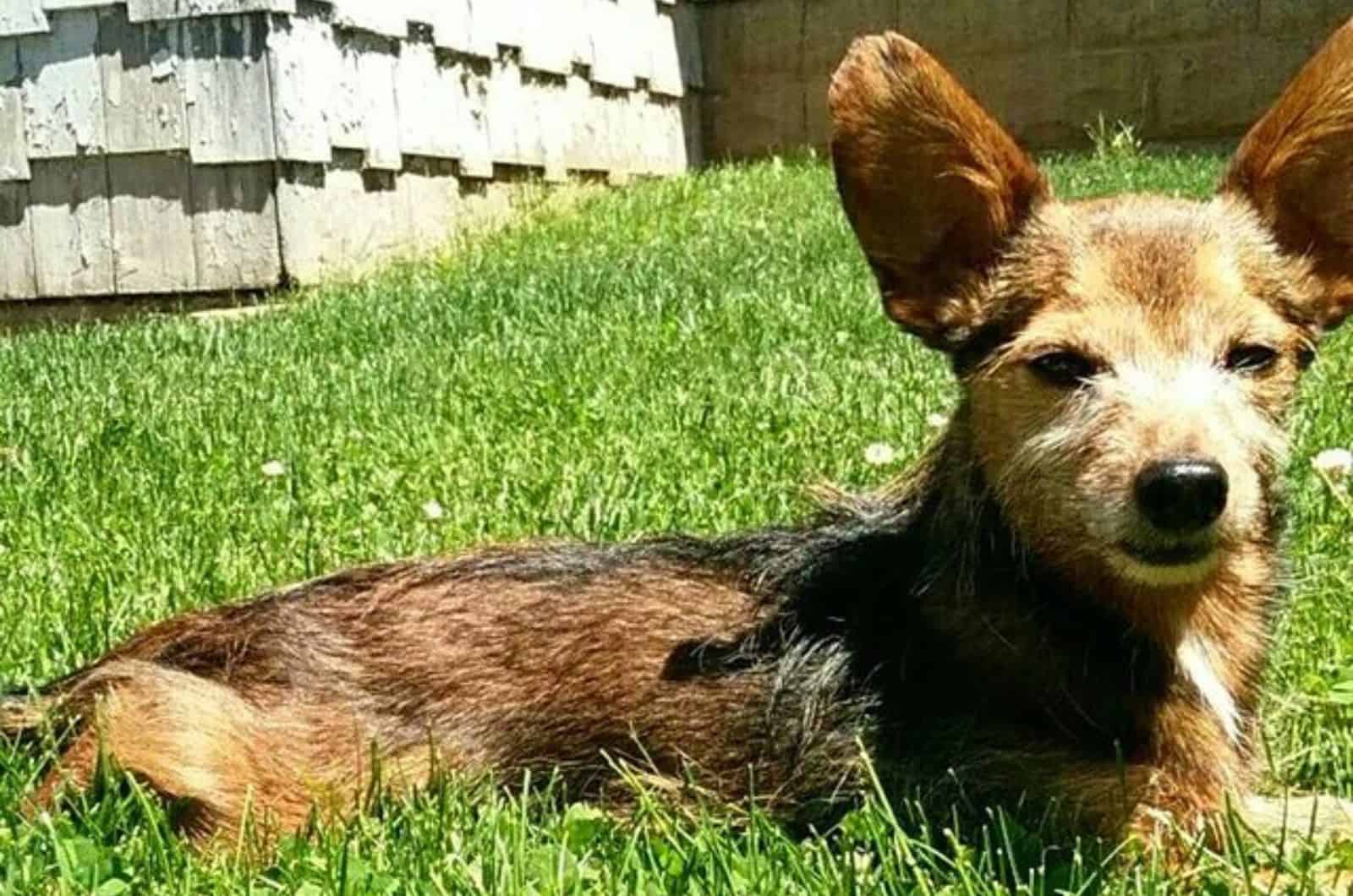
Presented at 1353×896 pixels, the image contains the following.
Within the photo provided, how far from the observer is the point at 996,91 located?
14531mm

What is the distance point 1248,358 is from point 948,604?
0.58m

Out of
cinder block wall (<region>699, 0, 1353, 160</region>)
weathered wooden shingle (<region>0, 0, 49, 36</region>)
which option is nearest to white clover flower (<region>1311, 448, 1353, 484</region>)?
weathered wooden shingle (<region>0, 0, 49, 36</region>)

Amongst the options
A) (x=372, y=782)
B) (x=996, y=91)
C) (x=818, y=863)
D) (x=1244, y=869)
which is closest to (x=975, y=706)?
(x=818, y=863)

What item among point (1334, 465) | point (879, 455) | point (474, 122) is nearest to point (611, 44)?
point (474, 122)

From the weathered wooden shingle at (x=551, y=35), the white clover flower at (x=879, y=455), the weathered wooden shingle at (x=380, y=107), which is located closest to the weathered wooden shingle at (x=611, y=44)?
the weathered wooden shingle at (x=551, y=35)

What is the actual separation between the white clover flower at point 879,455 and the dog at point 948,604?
1303 mm

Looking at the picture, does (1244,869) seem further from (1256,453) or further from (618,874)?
(618,874)

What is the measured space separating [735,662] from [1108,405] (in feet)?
2.51

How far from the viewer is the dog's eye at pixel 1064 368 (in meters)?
2.89

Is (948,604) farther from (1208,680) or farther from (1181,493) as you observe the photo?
(1181,493)

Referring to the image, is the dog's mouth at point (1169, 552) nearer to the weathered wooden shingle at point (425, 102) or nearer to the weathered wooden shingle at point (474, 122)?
→ the weathered wooden shingle at point (425, 102)

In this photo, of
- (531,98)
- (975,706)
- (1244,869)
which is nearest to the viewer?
(1244,869)

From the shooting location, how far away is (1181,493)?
2.67 m

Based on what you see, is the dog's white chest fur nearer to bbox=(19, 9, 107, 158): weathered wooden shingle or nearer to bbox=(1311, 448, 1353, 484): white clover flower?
bbox=(1311, 448, 1353, 484): white clover flower
